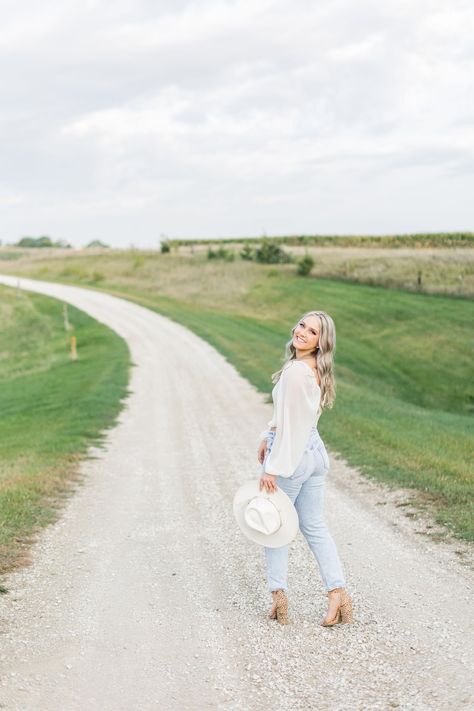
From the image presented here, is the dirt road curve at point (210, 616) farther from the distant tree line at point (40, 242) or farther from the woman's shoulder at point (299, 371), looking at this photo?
the distant tree line at point (40, 242)

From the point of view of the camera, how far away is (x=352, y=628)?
6.55 m

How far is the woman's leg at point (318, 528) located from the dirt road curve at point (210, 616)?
1.41 ft

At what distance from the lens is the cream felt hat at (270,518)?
637cm

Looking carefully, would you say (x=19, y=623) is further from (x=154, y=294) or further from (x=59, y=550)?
(x=154, y=294)

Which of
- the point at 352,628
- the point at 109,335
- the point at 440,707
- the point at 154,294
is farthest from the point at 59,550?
the point at 154,294

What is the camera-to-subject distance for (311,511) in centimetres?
668

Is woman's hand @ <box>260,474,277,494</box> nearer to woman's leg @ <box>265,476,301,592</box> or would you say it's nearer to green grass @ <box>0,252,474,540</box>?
woman's leg @ <box>265,476,301,592</box>

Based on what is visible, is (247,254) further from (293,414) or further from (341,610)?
(293,414)

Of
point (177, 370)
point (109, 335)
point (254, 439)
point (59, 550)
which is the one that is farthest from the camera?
point (109, 335)

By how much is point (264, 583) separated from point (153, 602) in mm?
1134

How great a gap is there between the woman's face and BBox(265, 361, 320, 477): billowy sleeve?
0.62ft

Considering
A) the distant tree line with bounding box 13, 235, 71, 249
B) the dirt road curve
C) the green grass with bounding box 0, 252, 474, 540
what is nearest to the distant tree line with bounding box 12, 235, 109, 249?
the distant tree line with bounding box 13, 235, 71, 249

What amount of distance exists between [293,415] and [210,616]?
2.04m

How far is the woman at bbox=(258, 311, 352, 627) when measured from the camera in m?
6.26
